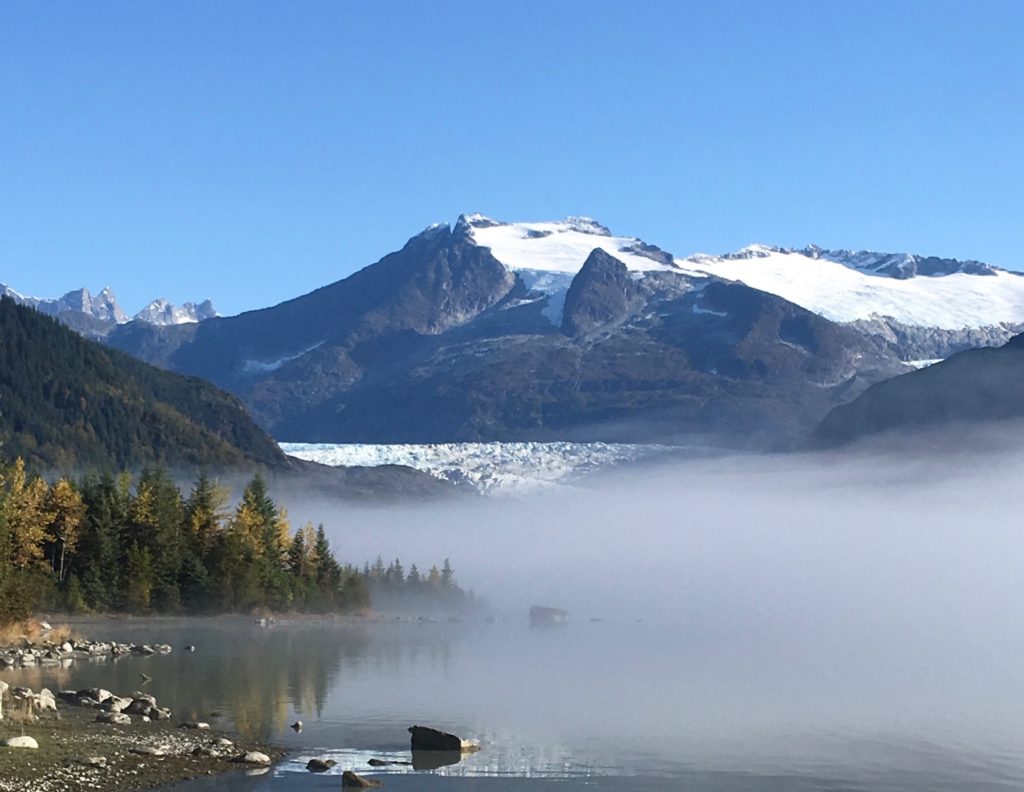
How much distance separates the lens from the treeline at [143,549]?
118m

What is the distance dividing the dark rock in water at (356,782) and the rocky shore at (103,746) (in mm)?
3170

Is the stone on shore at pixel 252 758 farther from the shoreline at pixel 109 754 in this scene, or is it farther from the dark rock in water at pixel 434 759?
the dark rock in water at pixel 434 759

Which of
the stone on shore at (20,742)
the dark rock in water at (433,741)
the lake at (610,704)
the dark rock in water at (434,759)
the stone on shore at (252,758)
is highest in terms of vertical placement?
the stone on shore at (20,742)

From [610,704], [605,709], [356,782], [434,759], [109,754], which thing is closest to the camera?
[356,782]

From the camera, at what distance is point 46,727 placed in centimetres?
5156

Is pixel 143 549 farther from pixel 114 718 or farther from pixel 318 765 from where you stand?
pixel 318 765

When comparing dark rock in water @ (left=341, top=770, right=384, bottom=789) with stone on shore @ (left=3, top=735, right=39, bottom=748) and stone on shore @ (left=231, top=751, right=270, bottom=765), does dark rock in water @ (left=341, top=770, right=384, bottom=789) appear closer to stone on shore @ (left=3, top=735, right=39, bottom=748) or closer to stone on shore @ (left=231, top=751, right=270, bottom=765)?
stone on shore @ (left=231, top=751, right=270, bottom=765)

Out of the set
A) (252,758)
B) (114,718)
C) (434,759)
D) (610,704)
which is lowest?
(610,704)

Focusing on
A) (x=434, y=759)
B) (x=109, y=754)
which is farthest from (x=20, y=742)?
(x=434, y=759)

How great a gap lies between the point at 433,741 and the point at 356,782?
901 centimetres

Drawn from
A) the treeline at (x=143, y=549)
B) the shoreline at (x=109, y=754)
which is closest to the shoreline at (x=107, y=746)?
the shoreline at (x=109, y=754)

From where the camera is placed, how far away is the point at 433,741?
56531 millimetres

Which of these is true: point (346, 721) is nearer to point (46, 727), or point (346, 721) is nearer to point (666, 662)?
point (46, 727)

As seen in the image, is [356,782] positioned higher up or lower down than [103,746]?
lower down
